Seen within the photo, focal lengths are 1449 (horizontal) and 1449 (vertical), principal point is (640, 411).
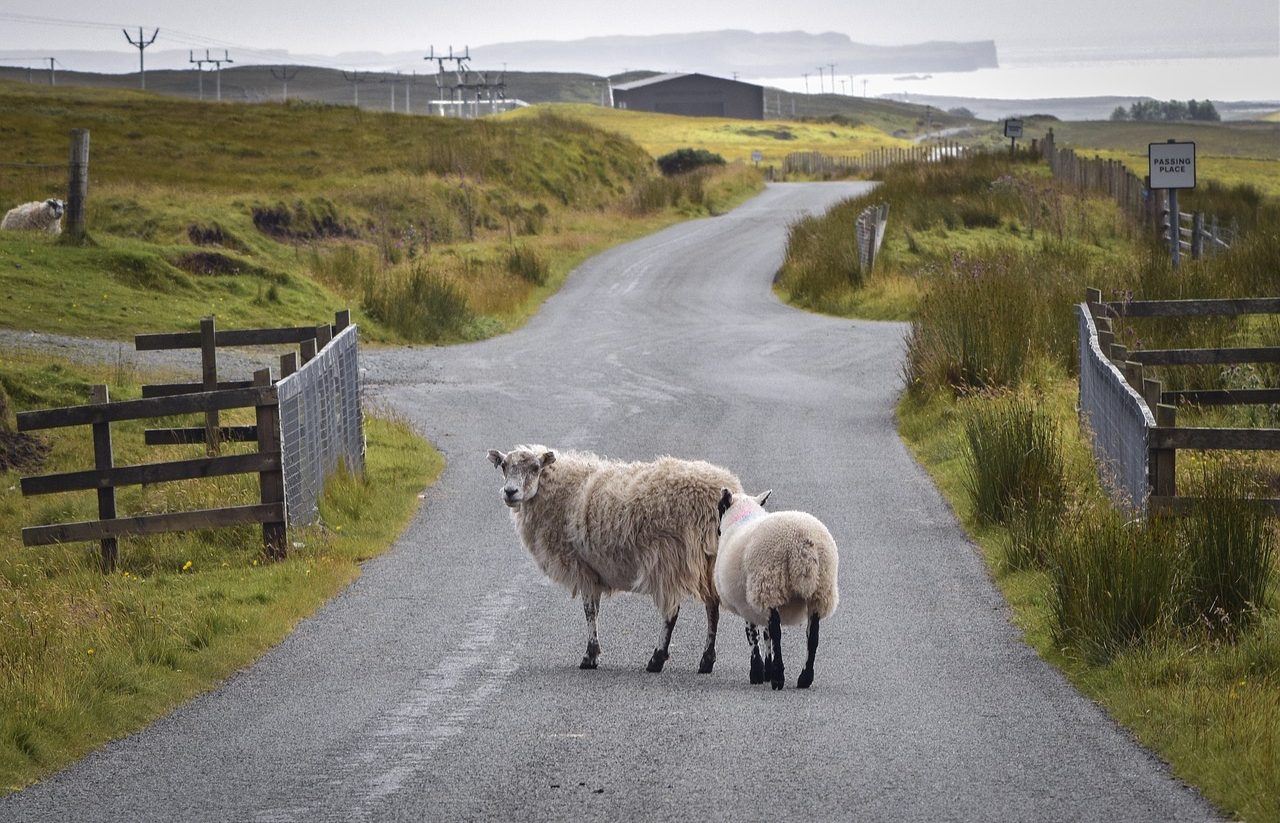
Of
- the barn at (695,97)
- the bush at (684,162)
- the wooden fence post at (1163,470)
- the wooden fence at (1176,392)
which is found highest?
the barn at (695,97)

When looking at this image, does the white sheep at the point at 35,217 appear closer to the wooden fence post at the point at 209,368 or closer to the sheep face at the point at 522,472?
the wooden fence post at the point at 209,368

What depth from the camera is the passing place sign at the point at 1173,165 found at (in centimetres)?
2567

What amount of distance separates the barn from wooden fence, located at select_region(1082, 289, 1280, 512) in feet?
478

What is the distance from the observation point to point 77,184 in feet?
88.6

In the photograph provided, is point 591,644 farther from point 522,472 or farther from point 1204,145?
point 1204,145

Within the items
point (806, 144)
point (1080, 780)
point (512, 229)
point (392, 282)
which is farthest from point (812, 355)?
point (806, 144)

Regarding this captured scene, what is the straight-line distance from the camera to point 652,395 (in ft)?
72.1

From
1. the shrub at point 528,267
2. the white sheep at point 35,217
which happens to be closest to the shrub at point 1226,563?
the white sheep at point 35,217

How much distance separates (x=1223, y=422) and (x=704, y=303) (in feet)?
65.5

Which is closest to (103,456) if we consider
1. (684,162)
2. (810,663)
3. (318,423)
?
(318,423)

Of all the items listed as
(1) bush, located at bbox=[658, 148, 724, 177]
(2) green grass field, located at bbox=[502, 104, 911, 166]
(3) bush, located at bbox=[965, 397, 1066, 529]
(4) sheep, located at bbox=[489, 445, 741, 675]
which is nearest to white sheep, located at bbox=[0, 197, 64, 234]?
(3) bush, located at bbox=[965, 397, 1066, 529]

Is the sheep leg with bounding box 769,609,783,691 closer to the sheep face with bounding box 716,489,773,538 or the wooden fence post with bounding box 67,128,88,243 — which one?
the sheep face with bounding box 716,489,773,538

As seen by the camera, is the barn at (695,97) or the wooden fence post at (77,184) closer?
the wooden fence post at (77,184)

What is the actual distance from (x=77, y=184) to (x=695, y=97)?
14038 centimetres
